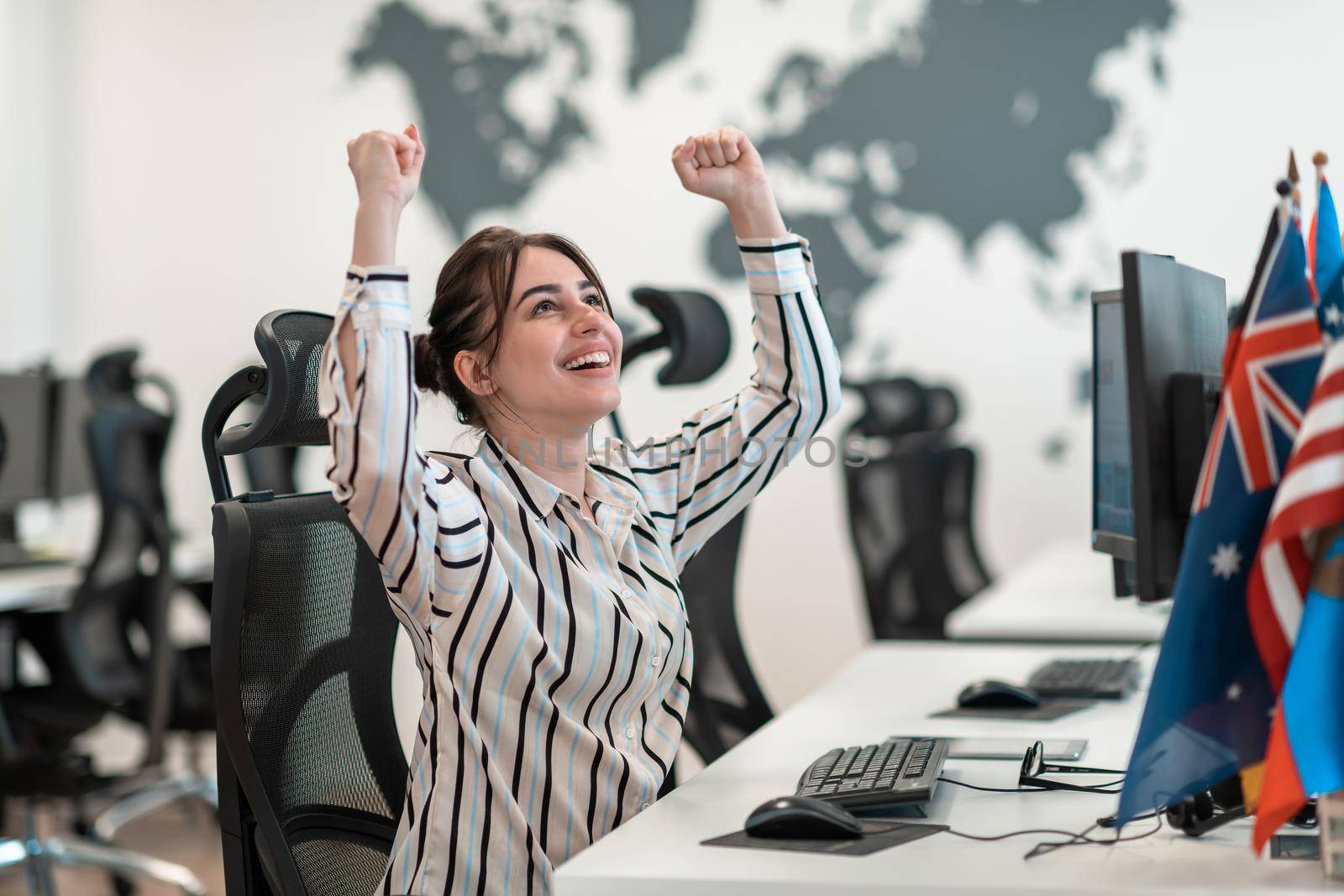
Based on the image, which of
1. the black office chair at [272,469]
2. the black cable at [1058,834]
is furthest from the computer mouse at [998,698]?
the black office chair at [272,469]

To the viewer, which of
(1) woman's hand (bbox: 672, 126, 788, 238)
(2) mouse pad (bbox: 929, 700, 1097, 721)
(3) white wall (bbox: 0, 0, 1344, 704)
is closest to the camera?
(1) woman's hand (bbox: 672, 126, 788, 238)

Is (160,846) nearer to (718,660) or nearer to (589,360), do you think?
(718,660)

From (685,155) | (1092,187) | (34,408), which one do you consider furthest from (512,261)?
(1092,187)

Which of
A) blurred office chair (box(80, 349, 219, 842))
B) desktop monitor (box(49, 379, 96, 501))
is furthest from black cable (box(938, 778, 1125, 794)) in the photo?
desktop monitor (box(49, 379, 96, 501))

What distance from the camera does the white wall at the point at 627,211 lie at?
4586 millimetres

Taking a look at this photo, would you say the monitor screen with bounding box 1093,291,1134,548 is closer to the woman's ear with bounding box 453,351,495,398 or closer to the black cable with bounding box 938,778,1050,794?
the black cable with bounding box 938,778,1050,794

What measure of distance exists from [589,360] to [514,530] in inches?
8.7

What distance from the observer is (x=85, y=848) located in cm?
334

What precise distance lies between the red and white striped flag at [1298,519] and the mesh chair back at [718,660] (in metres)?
1.16

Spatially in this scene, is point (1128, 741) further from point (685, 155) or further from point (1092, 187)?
point (1092, 187)

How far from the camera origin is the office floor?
352cm

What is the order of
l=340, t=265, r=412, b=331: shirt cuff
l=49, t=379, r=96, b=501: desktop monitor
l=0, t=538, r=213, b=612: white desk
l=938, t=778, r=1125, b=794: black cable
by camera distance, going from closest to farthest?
l=340, t=265, r=412, b=331: shirt cuff, l=938, t=778, r=1125, b=794: black cable, l=0, t=538, r=213, b=612: white desk, l=49, t=379, r=96, b=501: desktop monitor

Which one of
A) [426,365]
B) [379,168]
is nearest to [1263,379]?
[379,168]

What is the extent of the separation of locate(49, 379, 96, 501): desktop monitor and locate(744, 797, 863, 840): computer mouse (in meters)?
3.34
